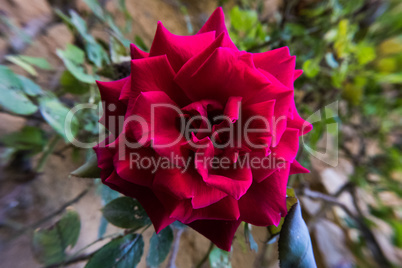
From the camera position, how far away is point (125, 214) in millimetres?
340

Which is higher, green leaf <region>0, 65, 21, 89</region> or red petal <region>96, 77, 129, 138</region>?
green leaf <region>0, 65, 21, 89</region>

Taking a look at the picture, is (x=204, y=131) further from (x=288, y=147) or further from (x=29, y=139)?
(x=29, y=139)

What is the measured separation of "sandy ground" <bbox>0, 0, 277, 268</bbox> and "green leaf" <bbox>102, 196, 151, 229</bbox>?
0.14 feet

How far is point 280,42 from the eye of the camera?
0.53 meters

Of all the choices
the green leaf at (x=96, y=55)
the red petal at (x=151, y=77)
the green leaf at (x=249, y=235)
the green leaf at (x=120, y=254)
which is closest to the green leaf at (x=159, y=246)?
the green leaf at (x=120, y=254)

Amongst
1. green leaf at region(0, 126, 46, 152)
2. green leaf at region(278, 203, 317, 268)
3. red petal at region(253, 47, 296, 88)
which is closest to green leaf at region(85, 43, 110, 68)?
green leaf at region(0, 126, 46, 152)

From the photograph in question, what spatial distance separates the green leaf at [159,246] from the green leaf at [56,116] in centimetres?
25

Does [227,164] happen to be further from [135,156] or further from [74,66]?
[74,66]

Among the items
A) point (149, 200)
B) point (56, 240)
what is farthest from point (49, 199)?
point (149, 200)

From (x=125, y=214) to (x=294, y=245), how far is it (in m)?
0.24

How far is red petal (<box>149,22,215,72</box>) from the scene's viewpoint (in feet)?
0.82

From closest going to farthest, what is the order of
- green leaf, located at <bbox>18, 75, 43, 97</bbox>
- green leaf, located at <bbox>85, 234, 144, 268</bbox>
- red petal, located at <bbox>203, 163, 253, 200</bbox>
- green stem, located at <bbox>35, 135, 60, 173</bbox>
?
red petal, located at <bbox>203, 163, 253, 200</bbox> < green leaf, located at <bbox>85, 234, 144, 268</bbox> < green leaf, located at <bbox>18, 75, 43, 97</bbox> < green stem, located at <bbox>35, 135, 60, 173</bbox>

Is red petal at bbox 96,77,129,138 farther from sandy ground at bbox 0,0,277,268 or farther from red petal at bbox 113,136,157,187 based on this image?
sandy ground at bbox 0,0,277,268

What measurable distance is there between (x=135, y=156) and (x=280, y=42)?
1.50 feet
